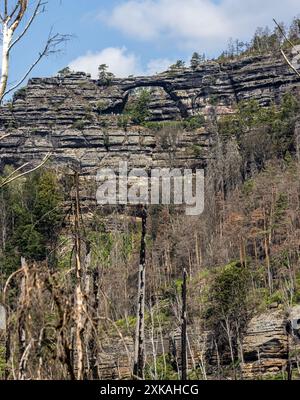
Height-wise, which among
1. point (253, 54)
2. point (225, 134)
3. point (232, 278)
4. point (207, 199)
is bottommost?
point (232, 278)

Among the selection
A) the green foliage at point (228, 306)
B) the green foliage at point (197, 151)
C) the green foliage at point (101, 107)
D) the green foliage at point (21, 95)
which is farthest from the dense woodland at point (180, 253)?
the green foliage at point (21, 95)

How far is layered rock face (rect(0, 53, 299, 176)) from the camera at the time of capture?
61281mm

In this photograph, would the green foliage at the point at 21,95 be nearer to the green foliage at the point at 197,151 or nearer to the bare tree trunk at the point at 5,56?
the green foliage at the point at 197,151

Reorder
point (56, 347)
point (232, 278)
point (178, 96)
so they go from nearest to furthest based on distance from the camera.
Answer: point (56, 347), point (232, 278), point (178, 96)

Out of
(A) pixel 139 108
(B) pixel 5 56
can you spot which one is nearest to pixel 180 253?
(A) pixel 139 108

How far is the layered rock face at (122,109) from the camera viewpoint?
201 feet

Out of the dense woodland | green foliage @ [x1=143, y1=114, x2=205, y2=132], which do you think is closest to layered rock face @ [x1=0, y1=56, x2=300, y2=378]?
green foliage @ [x1=143, y1=114, x2=205, y2=132]

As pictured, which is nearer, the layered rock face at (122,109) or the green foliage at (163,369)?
the green foliage at (163,369)

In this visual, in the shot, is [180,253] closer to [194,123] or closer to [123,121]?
[194,123]

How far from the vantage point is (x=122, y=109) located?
72.2m

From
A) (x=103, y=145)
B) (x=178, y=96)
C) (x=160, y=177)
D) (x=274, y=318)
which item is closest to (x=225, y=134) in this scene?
(x=160, y=177)
